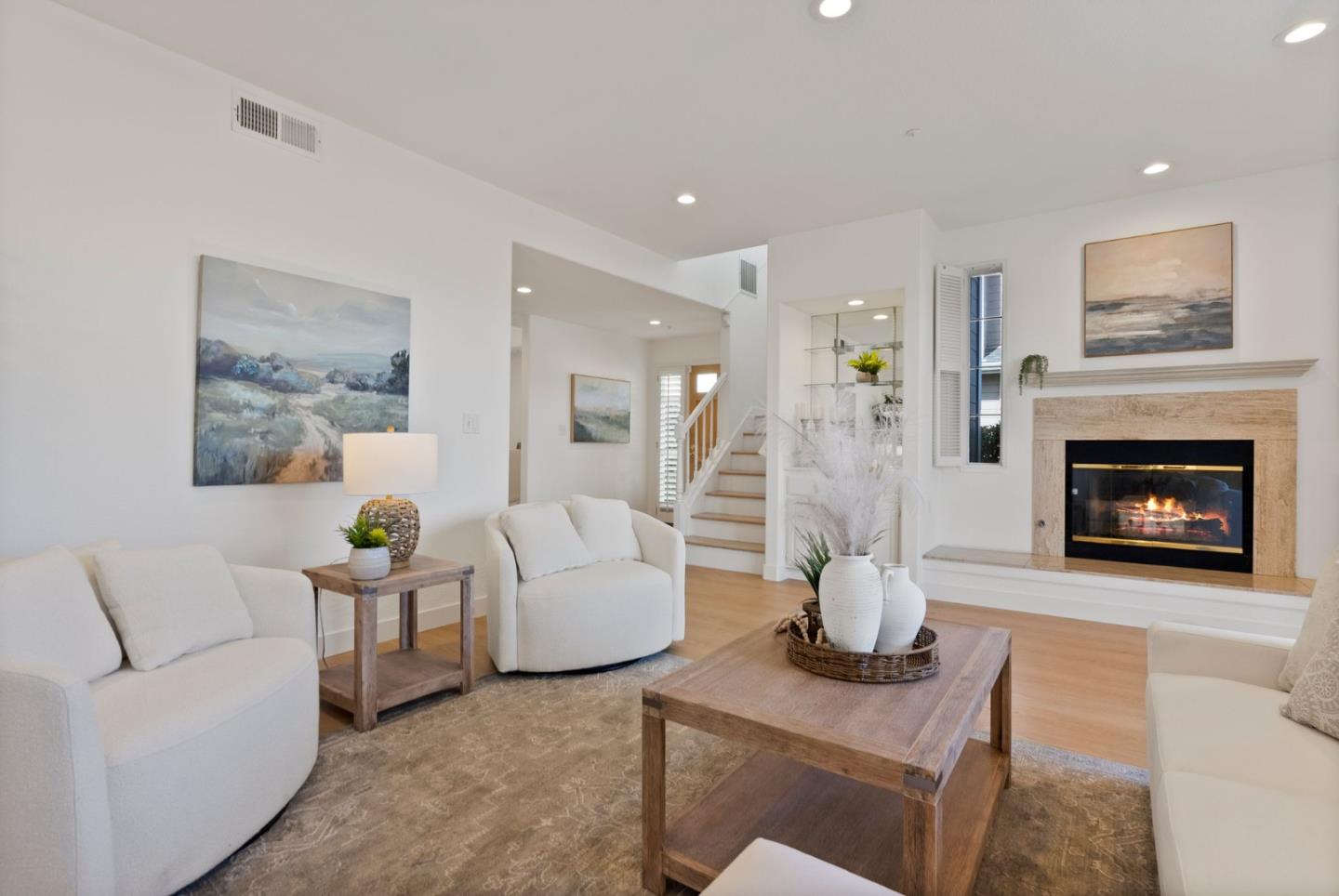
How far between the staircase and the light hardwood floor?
0.47m

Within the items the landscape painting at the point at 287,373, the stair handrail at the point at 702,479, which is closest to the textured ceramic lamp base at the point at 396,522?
the landscape painting at the point at 287,373

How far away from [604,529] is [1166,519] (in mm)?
3894

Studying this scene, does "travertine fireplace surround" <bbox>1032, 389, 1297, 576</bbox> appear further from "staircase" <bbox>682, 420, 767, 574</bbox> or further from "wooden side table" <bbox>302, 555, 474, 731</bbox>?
"wooden side table" <bbox>302, 555, 474, 731</bbox>

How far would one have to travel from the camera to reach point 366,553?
261cm

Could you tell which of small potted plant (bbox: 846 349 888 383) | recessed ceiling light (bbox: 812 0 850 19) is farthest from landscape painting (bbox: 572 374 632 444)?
recessed ceiling light (bbox: 812 0 850 19)

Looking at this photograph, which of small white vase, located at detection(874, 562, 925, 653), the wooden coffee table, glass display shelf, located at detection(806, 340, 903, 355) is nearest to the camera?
the wooden coffee table

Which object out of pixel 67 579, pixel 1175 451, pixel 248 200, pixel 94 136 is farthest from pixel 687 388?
pixel 67 579

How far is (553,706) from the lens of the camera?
8.84 ft

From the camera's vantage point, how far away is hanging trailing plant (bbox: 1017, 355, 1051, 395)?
4695 millimetres

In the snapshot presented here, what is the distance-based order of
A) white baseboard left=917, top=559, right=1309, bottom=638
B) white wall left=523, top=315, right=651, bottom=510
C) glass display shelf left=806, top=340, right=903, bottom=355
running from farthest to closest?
white wall left=523, top=315, right=651, bottom=510, glass display shelf left=806, top=340, right=903, bottom=355, white baseboard left=917, top=559, right=1309, bottom=638

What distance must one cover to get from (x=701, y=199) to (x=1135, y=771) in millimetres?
3860

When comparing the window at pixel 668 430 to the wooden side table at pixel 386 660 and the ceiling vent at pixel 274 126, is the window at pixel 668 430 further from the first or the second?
the ceiling vent at pixel 274 126

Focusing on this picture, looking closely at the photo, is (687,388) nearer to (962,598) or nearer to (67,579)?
(962,598)

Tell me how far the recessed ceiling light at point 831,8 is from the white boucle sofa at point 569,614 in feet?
8.43
